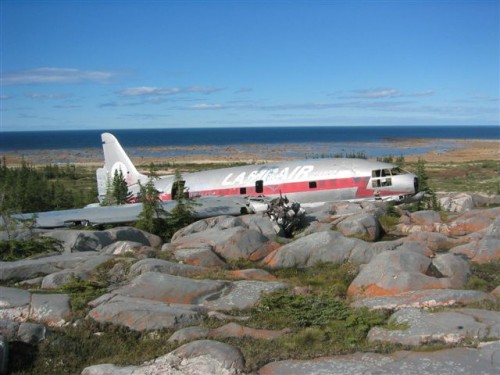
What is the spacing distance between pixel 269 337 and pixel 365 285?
4.13 m

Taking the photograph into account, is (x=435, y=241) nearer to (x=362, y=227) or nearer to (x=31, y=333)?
(x=362, y=227)

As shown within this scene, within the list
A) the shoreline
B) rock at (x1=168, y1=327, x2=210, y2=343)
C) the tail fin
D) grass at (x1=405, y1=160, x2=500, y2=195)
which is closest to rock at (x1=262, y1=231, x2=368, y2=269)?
rock at (x1=168, y1=327, x2=210, y2=343)

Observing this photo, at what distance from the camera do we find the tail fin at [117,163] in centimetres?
3941

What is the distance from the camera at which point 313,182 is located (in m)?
30.4

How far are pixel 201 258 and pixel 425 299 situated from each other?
24.5 feet

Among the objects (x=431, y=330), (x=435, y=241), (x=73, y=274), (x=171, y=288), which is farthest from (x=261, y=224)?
(x=431, y=330)

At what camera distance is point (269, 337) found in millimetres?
10016

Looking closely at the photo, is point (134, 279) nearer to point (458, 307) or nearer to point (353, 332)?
point (353, 332)

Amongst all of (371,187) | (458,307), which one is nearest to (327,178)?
(371,187)

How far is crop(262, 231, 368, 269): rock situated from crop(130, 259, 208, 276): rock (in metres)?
3.00

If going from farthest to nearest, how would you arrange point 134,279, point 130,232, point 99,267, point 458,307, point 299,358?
1. point 130,232
2. point 99,267
3. point 134,279
4. point 458,307
5. point 299,358

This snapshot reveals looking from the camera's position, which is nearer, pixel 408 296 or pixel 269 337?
pixel 269 337

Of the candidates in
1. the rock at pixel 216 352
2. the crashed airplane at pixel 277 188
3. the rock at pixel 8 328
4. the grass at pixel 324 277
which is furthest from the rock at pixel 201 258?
the crashed airplane at pixel 277 188

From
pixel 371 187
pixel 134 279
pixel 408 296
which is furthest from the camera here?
pixel 371 187
